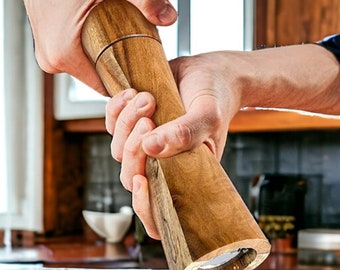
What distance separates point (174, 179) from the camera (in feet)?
1.58

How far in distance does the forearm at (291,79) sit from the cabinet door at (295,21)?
1418mm

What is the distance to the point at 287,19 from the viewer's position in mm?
2373

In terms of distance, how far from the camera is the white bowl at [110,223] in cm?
256

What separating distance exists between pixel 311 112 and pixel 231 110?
272 mm

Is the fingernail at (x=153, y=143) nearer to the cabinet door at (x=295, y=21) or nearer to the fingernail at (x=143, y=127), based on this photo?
the fingernail at (x=143, y=127)

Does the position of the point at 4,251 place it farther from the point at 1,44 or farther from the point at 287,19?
the point at 287,19

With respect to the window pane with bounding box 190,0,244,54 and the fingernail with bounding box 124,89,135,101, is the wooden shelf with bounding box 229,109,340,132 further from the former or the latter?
the fingernail with bounding box 124,89,135,101

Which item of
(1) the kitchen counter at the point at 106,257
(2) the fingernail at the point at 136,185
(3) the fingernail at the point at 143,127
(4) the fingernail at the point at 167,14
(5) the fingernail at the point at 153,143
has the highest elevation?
(4) the fingernail at the point at 167,14

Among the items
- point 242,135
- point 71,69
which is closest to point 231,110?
point 71,69

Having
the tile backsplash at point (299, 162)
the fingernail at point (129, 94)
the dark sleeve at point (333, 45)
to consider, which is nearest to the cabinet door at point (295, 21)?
the tile backsplash at point (299, 162)

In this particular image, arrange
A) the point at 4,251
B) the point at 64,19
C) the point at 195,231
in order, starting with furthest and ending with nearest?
the point at 4,251 < the point at 64,19 < the point at 195,231

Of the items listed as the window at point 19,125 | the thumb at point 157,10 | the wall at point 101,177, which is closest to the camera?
the thumb at point 157,10

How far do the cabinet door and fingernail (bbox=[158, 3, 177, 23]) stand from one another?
1674 millimetres

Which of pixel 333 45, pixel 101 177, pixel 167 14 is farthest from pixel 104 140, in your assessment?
pixel 167 14
